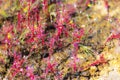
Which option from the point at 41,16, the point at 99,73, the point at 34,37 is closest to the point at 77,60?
the point at 99,73

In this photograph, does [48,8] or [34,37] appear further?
[48,8]

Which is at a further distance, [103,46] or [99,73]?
[103,46]

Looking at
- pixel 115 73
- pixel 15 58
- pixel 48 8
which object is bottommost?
pixel 115 73

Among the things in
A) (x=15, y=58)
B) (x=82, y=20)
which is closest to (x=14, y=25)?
(x=15, y=58)

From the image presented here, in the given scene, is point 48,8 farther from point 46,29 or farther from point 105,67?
point 105,67

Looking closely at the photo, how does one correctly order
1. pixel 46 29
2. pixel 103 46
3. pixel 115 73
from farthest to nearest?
pixel 46 29 → pixel 103 46 → pixel 115 73

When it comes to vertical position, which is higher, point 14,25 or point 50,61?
point 14,25

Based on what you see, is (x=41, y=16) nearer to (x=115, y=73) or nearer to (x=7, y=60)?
(x=7, y=60)

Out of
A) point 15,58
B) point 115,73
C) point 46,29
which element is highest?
point 46,29

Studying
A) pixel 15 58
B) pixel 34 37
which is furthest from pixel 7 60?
pixel 34 37

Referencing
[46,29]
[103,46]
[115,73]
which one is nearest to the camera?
[115,73]
